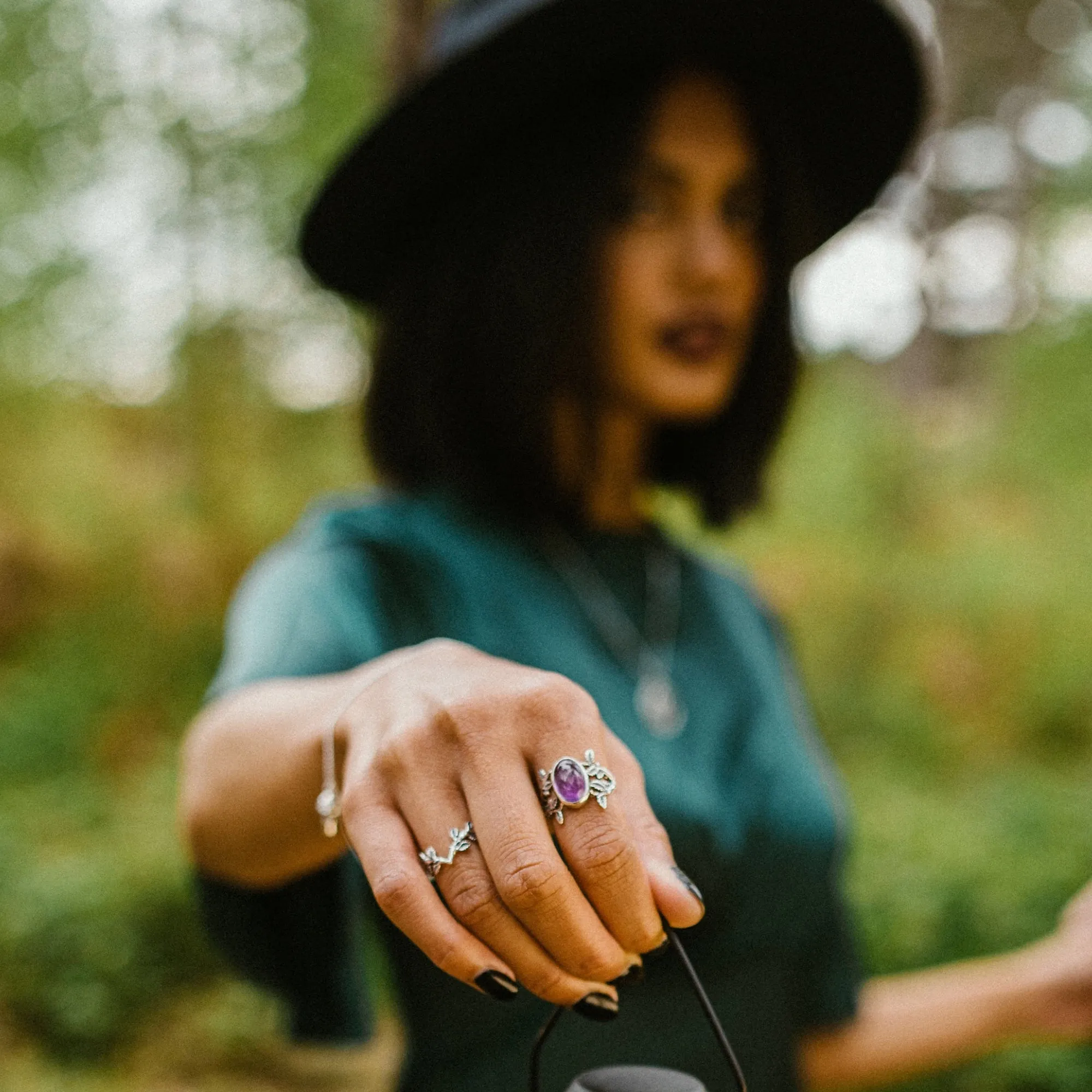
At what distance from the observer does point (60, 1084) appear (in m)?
2.97

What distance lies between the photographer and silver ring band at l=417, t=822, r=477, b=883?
0.41 m

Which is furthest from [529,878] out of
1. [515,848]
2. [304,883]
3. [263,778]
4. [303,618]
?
[304,883]

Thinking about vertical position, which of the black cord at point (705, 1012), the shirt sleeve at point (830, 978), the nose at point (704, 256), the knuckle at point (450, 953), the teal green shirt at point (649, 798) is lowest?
the shirt sleeve at point (830, 978)

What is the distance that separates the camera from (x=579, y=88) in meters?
1.17

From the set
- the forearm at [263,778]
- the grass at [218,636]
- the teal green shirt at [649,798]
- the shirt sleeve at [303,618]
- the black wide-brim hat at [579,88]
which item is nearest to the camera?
the forearm at [263,778]

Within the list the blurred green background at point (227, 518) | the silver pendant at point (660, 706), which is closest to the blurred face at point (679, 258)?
the silver pendant at point (660, 706)

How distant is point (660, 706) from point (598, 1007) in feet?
2.39

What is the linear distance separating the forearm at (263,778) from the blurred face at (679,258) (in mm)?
565

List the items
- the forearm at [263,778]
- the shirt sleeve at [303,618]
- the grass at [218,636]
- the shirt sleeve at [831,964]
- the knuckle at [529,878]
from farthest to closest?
1. the grass at [218,636]
2. the shirt sleeve at [831,964]
3. the shirt sleeve at [303,618]
4. the forearm at [263,778]
5. the knuckle at [529,878]

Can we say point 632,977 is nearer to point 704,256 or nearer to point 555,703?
point 555,703

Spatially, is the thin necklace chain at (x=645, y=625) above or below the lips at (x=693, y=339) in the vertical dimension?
below

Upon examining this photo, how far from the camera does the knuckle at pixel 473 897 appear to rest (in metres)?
0.41

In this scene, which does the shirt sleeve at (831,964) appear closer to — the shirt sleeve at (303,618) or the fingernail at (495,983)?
the shirt sleeve at (303,618)

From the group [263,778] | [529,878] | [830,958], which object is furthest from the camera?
[830,958]
